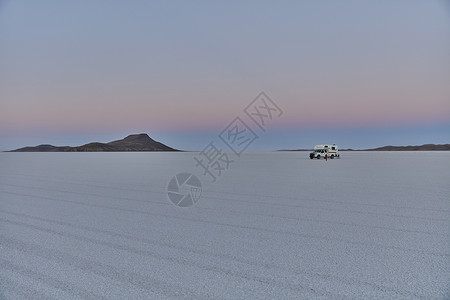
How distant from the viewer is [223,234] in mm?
4949

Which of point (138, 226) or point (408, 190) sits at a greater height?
point (408, 190)

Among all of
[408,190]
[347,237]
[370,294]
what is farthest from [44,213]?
[408,190]

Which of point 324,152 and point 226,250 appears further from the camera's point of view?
point 324,152

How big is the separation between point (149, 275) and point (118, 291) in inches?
15.9

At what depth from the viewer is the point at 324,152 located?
36938mm

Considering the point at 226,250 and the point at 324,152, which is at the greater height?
the point at 324,152

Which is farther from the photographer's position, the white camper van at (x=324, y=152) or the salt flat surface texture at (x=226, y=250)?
the white camper van at (x=324, y=152)

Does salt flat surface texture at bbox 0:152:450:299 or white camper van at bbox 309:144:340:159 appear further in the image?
white camper van at bbox 309:144:340:159

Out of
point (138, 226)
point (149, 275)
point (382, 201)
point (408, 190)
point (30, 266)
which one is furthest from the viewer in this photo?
point (408, 190)

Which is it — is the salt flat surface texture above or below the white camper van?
below

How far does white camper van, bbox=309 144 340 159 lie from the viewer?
36.1m

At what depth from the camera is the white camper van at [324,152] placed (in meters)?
36.1

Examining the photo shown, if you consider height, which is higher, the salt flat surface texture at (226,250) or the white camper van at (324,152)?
the white camper van at (324,152)

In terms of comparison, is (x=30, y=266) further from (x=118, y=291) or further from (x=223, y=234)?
(x=223, y=234)
